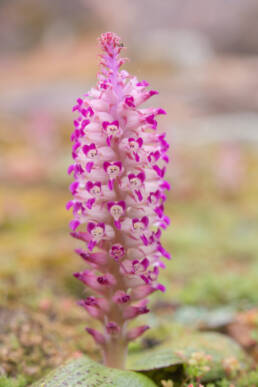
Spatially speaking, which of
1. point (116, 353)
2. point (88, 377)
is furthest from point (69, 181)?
point (88, 377)

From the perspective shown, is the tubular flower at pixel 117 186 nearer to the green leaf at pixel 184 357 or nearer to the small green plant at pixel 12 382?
the green leaf at pixel 184 357

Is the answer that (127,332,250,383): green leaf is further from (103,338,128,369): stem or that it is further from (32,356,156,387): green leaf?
(32,356,156,387): green leaf

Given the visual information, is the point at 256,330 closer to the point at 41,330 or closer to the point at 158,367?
the point at 158,367

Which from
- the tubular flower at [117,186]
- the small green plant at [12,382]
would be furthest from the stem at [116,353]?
the small green plant at [12,382]

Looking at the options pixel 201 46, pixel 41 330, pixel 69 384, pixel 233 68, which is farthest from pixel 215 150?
pixel 201 46

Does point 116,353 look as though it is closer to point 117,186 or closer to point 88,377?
point 88,377

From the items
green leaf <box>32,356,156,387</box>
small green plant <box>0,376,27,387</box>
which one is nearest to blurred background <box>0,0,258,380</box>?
small green plant <box>0,376,27,387</box>

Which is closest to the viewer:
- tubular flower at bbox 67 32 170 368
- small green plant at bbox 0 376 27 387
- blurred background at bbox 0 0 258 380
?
tubular flower at bbox 67 32 170 368
